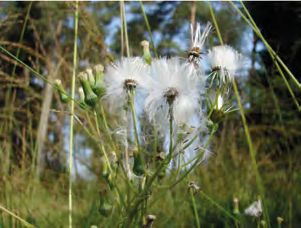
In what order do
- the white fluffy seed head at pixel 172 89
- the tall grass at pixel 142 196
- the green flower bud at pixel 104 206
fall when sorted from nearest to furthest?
the white fluffy seed head at pixel 172 89 → the green flower bud at pixel 104 206 → the tall grass at pixel 142 196

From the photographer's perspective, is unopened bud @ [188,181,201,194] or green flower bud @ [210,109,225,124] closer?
green flower bud @ [210,109,225,124]

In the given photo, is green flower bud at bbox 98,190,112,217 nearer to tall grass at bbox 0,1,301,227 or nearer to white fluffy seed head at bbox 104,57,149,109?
tall grass at bbox 0,1,301,227

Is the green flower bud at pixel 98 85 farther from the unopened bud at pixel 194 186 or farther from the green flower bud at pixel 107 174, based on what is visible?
the unopened bud at pixel 194 186

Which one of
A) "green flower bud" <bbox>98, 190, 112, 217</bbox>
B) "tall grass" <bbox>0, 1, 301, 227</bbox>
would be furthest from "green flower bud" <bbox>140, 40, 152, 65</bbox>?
"green flower bud" <bbox>98, 190, 112, 217</bbox>

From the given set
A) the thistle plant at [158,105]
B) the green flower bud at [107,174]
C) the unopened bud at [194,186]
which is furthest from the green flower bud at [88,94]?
the unopened bud at [194,186]

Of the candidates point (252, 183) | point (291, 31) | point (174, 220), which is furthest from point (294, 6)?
point (174, 220)

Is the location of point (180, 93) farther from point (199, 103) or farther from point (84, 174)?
point (84, 174)

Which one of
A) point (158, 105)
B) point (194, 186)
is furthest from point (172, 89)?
point (194, 186)

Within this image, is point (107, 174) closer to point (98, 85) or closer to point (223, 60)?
point (98, 85)
